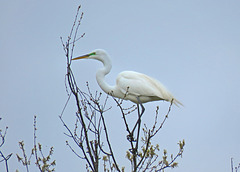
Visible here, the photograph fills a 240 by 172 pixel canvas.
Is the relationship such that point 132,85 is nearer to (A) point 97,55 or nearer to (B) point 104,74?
(B) point 104,74

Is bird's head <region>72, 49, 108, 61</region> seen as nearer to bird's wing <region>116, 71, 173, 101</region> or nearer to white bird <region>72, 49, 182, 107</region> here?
white bird <region>72, 49, 182, 107</region>

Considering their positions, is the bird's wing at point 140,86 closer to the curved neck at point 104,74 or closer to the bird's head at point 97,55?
the curved neck at point 104,74

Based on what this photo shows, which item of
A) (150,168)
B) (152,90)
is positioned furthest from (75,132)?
(152,90)

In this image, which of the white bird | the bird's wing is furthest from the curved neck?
the bird's wing

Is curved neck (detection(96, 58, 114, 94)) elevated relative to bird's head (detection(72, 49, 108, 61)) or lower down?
lower down

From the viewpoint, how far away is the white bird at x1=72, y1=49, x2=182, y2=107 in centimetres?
801

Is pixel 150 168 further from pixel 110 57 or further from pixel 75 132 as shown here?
pixel 110 57

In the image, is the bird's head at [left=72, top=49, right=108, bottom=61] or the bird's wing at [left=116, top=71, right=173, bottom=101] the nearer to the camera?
the bird's wing at [left=116, top=71, right=173, bottom=101]

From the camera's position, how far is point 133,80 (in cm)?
809

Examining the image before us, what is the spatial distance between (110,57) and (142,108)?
1151mm

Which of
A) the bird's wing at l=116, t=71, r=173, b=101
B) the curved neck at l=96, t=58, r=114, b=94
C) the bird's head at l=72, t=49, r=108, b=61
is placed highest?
the bird's head at l=72, t=49, r=108, b=61

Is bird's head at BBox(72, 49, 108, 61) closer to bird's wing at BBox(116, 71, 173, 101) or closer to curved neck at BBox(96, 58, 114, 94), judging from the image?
curved neck at BBox(96, 58, 114, 94)

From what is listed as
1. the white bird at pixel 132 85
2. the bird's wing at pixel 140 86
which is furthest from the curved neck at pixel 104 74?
the bird's wing at pixel 140 86

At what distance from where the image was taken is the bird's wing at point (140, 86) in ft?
26.2
